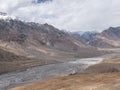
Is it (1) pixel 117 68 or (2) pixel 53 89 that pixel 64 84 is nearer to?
(2) pixel 53 89

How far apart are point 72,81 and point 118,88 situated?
19924mm

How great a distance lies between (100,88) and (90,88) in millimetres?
2518

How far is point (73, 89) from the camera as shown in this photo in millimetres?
60188

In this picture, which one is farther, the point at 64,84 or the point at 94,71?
the point at 94,71

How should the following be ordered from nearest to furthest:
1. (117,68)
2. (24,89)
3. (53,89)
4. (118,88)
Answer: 1. (118,88)
2. (53,89)
3. (24,89)
4. (117,68)

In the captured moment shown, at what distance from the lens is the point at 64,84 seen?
6881 centimetres

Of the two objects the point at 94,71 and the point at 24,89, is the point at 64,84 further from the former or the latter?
the point at 94,71

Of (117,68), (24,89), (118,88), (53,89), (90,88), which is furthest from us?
(117,68)

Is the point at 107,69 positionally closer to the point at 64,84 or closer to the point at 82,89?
the point at 64,84

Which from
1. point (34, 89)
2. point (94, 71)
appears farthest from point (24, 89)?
point (94, 71)

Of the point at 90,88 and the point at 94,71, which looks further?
the point at 94,71

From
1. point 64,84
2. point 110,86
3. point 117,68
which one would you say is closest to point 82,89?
point 110,86

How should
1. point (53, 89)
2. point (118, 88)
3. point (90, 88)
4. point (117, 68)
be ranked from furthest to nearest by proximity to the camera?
point (117, 68) → point (53, 89) → point (90, 88) → point (118, 88)

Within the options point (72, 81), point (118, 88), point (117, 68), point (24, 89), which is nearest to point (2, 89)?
point (24, 89)
